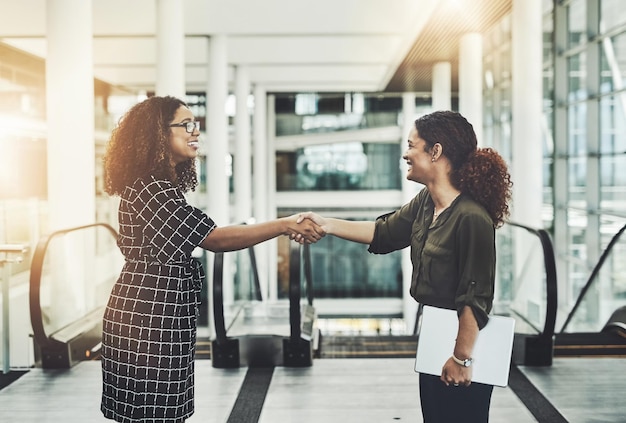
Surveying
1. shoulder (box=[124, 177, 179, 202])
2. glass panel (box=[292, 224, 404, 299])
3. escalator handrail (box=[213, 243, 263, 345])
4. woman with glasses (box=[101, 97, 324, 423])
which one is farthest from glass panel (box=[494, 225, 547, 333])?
glass panel (box=[292, 224, 404, 299])

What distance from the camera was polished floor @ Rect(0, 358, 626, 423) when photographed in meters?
5.15

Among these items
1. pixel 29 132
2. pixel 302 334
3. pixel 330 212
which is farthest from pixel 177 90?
pixel 330 212

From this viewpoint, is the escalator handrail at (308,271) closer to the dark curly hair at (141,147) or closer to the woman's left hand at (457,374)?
the dark curly hair at (141,147)

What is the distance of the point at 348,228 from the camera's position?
3.80m

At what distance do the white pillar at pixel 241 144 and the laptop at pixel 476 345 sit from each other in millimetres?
17957

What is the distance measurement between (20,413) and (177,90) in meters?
7.68

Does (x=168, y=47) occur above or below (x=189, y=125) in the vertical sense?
above

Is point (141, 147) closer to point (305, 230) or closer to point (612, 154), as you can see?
point (305, 230)

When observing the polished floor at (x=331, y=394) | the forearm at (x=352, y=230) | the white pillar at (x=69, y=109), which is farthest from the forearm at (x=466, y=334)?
the white pillar at (x=69, y=109)

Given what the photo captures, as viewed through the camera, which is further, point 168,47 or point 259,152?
point 259,152

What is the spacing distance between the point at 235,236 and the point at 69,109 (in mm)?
5470

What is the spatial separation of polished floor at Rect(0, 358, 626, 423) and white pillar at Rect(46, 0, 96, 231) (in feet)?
7.30

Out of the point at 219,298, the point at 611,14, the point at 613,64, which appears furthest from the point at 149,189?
the point at 611,14

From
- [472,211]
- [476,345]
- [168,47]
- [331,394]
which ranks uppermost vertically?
[168,47]
